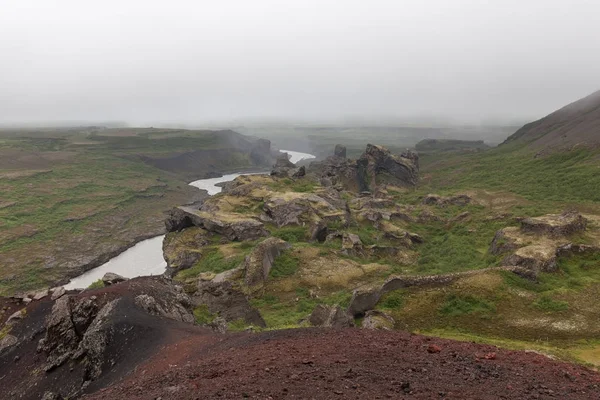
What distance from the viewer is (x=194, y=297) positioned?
42.0m

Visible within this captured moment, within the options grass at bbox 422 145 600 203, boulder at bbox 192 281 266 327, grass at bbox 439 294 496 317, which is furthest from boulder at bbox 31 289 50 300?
grass at bbox 422 145 600 203

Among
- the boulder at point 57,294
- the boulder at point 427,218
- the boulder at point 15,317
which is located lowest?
the boulder at point 427,218

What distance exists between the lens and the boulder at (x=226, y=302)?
37.4m

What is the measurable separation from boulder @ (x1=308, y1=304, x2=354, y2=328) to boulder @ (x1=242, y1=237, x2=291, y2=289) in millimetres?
18126

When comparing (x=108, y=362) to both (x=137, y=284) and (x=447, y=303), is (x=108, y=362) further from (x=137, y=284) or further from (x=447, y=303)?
(x=447, y=303)

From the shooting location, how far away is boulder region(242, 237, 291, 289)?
4759 cm

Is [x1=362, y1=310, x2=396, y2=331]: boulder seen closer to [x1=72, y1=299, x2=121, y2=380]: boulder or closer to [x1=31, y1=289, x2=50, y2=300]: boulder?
[x1=72, y1=299, x2=121, y2=380]: boulder

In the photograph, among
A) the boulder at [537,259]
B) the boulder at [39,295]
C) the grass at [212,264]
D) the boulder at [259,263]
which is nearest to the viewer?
the boulder at [39,295]

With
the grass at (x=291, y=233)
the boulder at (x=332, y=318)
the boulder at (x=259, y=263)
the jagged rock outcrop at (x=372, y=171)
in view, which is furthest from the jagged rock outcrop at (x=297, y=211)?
the jagged rock outcrop at (x=372, y=171)

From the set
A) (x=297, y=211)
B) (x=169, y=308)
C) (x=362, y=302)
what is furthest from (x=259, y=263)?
(x=297, y=211)

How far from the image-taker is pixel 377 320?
27594 millimetres

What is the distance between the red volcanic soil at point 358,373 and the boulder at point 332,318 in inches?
267

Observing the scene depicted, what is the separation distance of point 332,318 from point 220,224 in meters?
40.3

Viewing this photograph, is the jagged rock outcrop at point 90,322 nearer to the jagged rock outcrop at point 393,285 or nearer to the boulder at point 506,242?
the jagged rock outcrop at point 393,285
